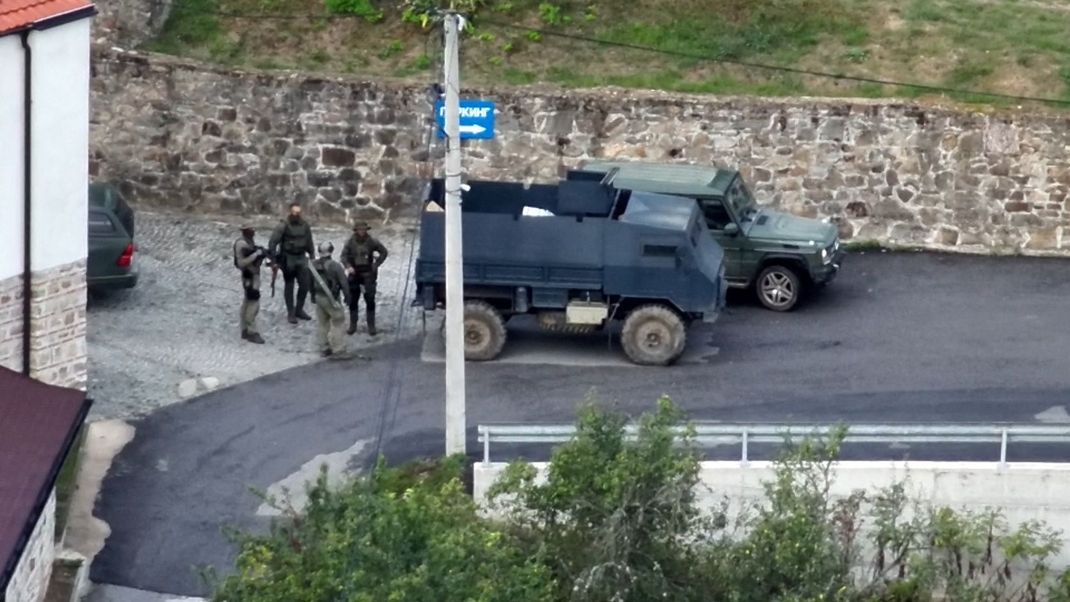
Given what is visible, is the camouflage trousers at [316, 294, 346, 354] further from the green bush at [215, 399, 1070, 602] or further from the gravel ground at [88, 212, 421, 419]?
the green bush at [215, 399, 1070, 602]

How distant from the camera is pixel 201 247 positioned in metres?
25.4

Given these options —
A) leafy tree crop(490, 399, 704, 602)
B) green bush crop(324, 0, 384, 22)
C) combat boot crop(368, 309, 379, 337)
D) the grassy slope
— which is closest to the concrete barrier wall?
leafy tree crop(490, 399, 704, 602)

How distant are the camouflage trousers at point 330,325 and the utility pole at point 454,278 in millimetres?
3588

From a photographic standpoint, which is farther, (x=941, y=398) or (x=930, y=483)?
(x=941, y=398)

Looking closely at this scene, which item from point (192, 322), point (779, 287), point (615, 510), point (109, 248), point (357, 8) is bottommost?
point (615, 510)

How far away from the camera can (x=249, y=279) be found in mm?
22234

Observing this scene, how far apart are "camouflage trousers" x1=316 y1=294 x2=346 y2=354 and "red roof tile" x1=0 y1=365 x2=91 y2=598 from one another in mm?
4583

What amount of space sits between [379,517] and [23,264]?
5.57 meters

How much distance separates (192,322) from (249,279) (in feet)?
3.63

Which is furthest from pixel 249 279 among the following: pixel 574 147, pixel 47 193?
pixel 574 147

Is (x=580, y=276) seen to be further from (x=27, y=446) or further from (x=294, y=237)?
(x=27, y=446)

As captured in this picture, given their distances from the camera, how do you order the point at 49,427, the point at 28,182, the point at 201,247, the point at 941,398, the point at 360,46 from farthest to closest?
the point at 360,46
the point at 201,247
the point at 941,398
the point at 28,182
the point at 49,427

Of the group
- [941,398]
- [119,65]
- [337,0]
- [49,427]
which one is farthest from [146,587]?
[337,0]

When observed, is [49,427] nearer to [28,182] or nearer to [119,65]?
[28,182]
